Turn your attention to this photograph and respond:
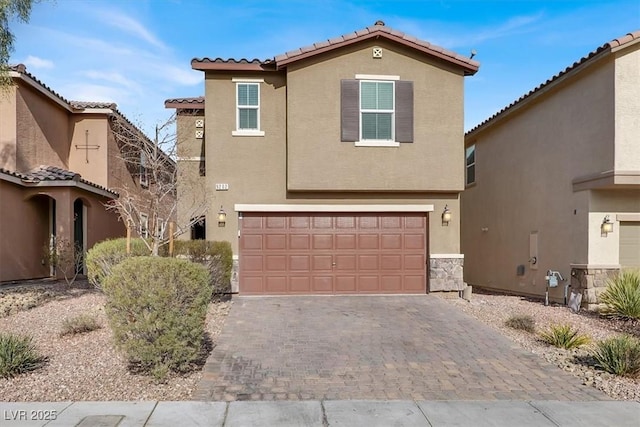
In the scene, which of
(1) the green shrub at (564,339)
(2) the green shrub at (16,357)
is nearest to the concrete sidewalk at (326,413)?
(2) the green shrub at (16,357)

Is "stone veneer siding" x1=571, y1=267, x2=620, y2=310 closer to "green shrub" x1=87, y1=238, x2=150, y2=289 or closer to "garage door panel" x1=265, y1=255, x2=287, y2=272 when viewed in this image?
"garage door panel" x1=265, y1=255, x2=287, y2=272

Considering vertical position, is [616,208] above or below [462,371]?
above

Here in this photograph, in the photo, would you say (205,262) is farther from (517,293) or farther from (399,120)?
(517,293)

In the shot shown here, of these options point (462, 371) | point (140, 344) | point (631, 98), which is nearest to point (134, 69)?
point (140, 344)

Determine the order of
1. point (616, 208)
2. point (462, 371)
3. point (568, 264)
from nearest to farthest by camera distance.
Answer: point (462, 371) < point (616, 208) < point (568, 264)

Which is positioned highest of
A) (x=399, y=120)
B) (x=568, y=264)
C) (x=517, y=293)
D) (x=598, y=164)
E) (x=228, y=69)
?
(x=228, y=69)

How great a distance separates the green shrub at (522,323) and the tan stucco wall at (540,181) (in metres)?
3.48

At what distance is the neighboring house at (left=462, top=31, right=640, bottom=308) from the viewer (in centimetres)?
1140

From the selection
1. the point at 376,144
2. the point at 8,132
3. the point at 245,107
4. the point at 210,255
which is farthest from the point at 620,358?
the point at 8,132

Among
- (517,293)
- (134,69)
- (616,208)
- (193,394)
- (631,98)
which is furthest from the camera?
(517,293)

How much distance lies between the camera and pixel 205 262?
1206 centimetres


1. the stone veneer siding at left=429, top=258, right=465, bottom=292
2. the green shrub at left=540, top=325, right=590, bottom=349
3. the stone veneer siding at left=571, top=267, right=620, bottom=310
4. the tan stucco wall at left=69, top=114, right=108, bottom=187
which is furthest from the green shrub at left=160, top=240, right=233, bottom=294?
the stone veneer siding at left=571, top=267, right=620, bottom=310

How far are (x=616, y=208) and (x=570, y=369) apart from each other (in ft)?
22.0

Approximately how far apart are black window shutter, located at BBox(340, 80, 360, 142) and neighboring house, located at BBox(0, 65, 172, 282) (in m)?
5.26
